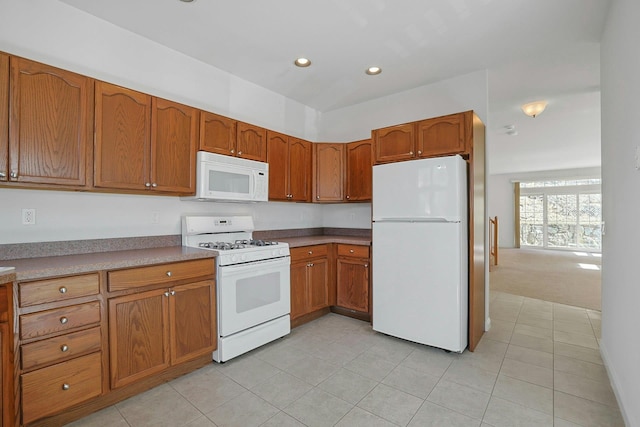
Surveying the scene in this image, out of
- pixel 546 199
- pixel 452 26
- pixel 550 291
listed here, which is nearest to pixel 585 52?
pixel 452 26

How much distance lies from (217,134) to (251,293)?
1.46m

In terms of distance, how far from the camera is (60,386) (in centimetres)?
167

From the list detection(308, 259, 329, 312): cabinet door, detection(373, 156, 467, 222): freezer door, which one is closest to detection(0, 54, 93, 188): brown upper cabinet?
detection(308, 259, 329, 312): cabinet door

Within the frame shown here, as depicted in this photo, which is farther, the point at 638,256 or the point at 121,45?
the point at 121,45

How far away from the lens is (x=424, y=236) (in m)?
2.64

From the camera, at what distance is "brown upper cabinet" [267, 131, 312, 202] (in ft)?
10.9

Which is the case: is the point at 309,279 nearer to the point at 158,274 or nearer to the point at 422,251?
the point at 422,251

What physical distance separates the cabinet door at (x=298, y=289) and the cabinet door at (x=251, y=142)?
1167 millimetres

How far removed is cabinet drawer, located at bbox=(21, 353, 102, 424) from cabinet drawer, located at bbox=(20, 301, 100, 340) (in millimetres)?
197

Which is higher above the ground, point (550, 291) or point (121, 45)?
point (121, 45)

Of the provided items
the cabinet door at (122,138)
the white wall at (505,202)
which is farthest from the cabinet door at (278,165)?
the white wall at (505,202)

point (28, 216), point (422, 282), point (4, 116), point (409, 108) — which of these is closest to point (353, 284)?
point (422, 282)

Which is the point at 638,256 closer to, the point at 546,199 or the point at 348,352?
the point at 348,352

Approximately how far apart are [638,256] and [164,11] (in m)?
3.30
